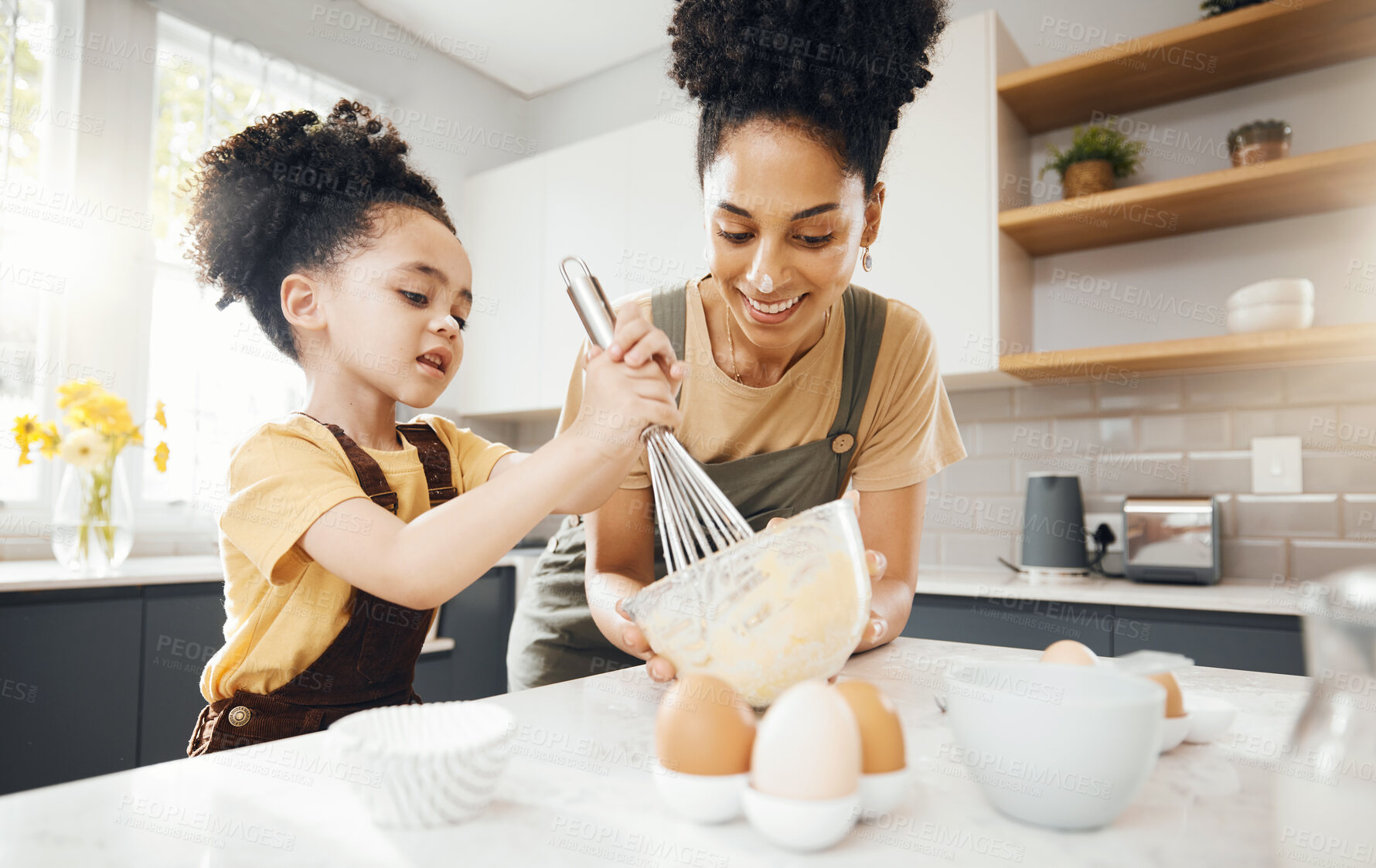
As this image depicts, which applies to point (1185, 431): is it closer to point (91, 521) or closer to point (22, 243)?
point (91, 521)

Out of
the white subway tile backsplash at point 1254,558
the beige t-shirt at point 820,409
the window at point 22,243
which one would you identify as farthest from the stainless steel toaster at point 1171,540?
the window at point 22,243

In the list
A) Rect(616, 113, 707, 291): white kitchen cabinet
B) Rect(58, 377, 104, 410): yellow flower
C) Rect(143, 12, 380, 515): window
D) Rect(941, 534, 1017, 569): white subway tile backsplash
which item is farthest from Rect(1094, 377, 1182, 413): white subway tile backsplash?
Rect(58, 377, 104, 410): yellow flower

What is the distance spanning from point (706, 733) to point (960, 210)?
2067mm

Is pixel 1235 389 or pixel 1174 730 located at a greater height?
pixel 1235 389

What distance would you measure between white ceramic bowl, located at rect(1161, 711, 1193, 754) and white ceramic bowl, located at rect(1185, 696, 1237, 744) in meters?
0.01

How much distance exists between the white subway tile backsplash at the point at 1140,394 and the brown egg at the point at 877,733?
2.13m

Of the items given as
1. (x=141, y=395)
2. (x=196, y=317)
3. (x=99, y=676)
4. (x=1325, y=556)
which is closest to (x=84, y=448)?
(x=99, y=676)

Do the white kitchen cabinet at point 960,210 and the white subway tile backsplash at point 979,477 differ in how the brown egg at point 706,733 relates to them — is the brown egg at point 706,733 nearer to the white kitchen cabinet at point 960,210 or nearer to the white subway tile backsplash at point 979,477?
the white kitchen cabinet at point 960,210

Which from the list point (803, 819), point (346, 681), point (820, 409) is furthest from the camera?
point (820, 409)

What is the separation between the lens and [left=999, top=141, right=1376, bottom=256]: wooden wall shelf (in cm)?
185

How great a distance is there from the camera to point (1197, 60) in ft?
6.83

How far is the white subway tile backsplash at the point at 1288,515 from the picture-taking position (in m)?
2.02

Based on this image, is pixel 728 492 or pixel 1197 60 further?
pixel 1197 60

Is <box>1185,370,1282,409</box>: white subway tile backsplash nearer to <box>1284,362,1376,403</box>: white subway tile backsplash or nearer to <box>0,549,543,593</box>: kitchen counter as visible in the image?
<box>1284,362,1376,403</box>: white subway tile backsplash
